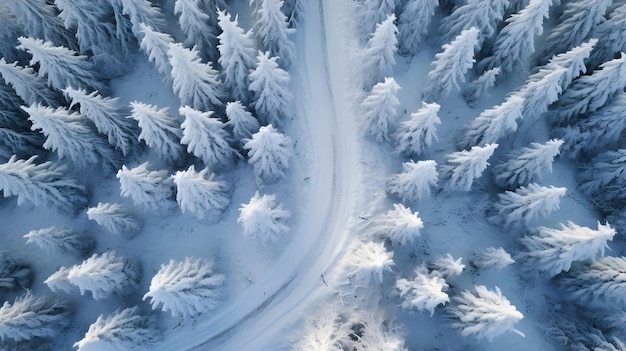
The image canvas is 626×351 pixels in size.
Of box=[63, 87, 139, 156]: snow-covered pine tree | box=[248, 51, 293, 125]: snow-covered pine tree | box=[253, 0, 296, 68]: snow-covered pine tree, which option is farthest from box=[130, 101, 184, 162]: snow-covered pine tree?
box=[253, 0, 296, 68]: snow-covered pine tree

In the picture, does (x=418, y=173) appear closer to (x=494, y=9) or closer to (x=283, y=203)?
(x=283, y=203)

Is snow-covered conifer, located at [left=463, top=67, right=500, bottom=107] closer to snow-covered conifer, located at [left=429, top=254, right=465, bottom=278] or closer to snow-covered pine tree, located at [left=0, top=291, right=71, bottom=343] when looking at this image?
snow-covered conifer, located at [left=429, top=254, right=465, bottom=278]

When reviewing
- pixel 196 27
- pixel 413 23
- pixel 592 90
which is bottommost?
pixel 592 90

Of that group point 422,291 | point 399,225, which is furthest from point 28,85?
point 422,291

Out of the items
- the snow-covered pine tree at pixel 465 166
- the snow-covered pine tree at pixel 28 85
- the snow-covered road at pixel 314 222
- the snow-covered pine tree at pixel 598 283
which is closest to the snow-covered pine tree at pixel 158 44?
the snow-covered pine tree at pixel 28 85

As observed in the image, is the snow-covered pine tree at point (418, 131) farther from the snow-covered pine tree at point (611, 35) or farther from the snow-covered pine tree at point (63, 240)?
the snow-covered pine tree at point (63, 240)

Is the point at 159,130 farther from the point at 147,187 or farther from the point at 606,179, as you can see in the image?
the point at 606,179

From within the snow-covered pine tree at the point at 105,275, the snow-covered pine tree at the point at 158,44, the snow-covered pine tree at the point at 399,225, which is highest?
the snow-covered pine tree at the point at 158,44

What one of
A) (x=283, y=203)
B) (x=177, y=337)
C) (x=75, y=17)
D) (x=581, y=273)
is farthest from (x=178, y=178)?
(x=581, y=273)
